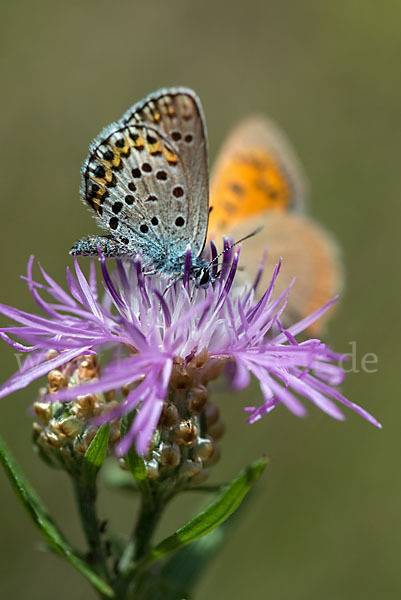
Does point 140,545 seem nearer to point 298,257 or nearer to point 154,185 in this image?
point 154,185

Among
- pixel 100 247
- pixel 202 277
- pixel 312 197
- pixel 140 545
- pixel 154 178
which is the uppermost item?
pixel 154 178

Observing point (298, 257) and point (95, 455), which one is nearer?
point (95, 455)

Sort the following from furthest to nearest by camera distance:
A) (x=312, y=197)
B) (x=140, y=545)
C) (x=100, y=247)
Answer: (x=312, y=197)
(x=100, y=247)
(x=140, y=545)

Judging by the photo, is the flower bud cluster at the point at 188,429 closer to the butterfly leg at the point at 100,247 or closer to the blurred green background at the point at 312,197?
the butterfly leg at the point at 100,247

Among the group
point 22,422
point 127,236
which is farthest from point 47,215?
point 127,236

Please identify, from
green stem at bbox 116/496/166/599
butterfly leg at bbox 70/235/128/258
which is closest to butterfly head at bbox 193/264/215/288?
butterfly leg at bbox 70/235/128/258

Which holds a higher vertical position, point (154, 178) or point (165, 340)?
point (154, 178)

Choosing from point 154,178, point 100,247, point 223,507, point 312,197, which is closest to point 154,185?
point 154,178

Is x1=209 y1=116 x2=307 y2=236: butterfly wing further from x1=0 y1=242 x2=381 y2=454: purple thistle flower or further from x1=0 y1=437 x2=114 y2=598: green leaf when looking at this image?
x1=0 y1=437 x2=114 y2=598: green leaf
